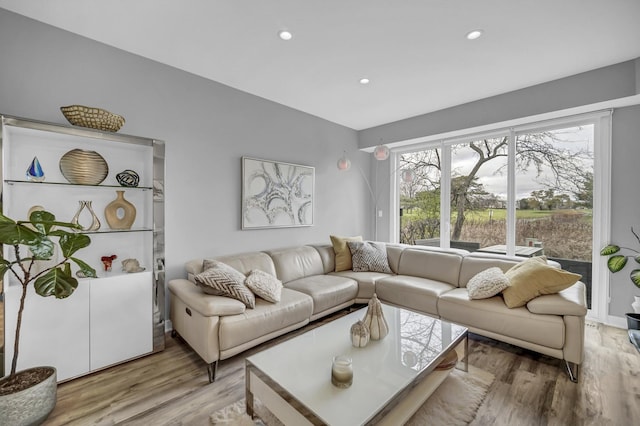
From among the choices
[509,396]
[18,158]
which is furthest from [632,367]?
[18,158]

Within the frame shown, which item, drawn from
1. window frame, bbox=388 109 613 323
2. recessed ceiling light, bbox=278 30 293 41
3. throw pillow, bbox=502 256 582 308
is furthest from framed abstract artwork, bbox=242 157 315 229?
throw pillow, bbox=502 256 582 308

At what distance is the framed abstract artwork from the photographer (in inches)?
134

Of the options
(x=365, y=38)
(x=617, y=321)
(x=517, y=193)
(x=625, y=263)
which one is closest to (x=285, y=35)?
(x=365, y=38)

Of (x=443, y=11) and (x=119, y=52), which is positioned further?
(x=119, y=52)

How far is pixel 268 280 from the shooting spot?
8.75ft

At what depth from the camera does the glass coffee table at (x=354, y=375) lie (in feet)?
4.27

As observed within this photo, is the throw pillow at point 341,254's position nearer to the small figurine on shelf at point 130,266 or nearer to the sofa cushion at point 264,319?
the sofa cushion at point 264,319

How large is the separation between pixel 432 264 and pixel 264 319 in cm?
218

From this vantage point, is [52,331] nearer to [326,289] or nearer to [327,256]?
[326,289]

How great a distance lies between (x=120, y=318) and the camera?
2.22m

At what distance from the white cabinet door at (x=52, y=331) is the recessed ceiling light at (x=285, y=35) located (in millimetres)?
2427

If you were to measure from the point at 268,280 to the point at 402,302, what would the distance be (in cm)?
149

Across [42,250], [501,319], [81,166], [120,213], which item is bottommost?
[501,319]

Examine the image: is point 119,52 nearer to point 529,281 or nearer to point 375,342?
point 375,342
